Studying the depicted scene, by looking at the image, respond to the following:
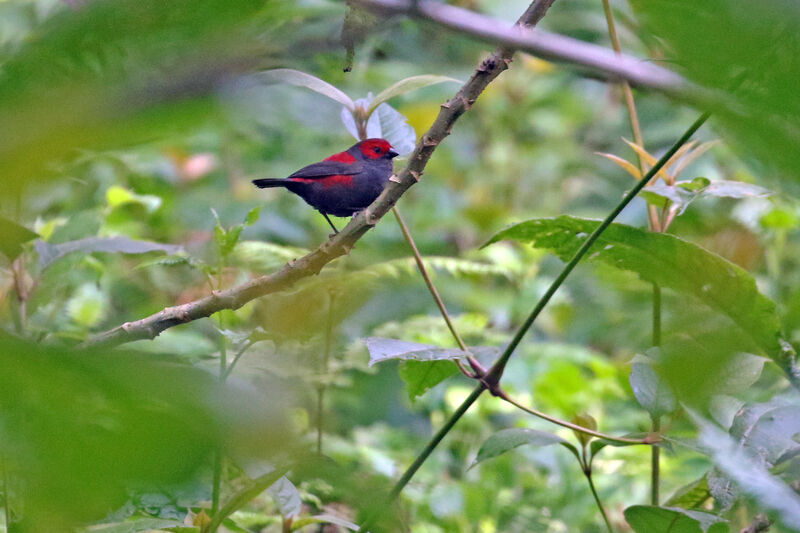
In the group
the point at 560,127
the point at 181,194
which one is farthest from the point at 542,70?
the point at 181,194

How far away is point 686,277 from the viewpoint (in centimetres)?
130

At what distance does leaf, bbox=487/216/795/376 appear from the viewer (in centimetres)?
126

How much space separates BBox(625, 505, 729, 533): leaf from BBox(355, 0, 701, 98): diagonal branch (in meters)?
1.01

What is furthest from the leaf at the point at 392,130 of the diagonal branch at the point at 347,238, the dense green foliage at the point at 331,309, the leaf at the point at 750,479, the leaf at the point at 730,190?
the leaf at the point at 750,479

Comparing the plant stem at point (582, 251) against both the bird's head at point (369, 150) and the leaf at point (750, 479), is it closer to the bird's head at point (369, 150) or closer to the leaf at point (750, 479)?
the leaf at point (750, 479)

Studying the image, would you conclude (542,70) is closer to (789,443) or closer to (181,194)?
(181,194)

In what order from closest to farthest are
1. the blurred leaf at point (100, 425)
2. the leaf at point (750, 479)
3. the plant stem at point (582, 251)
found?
1. the blurred leaf at point (100, 425)
2. the leaf at point (750, 479)
3. the plant stem at point (582, 251)

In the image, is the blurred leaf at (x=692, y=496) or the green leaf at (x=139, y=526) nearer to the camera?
the green leaf at (x=139, y=526)

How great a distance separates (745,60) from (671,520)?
1.13 m

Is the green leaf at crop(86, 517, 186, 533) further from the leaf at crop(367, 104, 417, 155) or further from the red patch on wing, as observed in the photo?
the red patch on wing

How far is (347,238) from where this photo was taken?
122 cm

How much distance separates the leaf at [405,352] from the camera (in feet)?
3.99

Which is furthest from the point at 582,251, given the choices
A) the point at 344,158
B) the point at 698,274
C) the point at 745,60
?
the point at 344,158

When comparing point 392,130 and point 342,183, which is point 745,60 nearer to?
point 392,130
